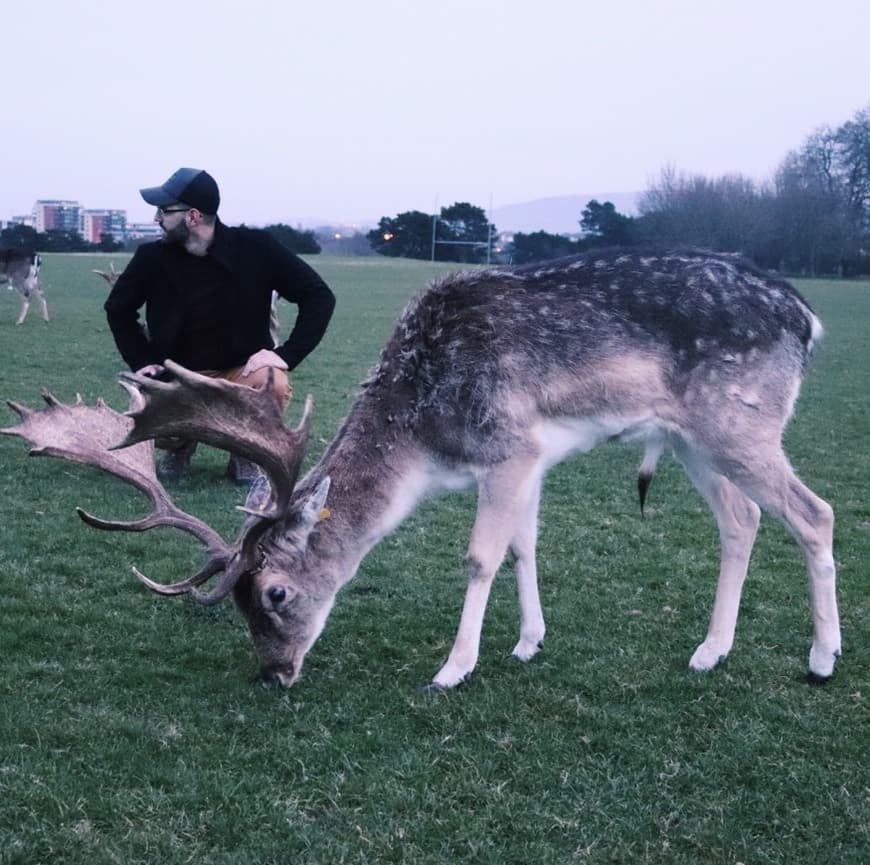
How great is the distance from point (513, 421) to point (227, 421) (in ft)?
4.81

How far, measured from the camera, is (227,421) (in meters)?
5.18

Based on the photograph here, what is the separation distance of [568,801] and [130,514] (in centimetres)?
536

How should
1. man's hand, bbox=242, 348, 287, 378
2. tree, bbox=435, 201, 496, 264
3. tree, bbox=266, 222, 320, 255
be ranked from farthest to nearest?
tree, bbox=435, 201, 496, 264, tree, bbox=266, 222, 320, 255, man's hand, bbox=242, 348, 287, 378

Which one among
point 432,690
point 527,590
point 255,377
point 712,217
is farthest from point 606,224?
point 432,690

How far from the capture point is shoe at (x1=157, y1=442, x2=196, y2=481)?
992 cm

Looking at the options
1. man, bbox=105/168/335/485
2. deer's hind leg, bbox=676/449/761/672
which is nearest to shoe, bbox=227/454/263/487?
man, bbox=105/168/335/485

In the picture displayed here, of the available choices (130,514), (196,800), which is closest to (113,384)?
(130,514)

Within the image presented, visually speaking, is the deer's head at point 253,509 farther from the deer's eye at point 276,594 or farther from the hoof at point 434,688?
the hoof at point 434,688

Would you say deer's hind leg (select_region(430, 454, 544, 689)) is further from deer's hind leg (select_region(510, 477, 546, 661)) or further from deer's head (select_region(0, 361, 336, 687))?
deer's head (select_region(0, 361, 336, 687))

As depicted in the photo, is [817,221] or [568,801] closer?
[568,801]

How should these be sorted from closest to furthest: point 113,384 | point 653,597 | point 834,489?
point 653,597, point 834,489, point 113,384

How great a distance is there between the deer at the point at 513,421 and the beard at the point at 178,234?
1851 millimetres

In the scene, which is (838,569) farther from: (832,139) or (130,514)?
(832,139)

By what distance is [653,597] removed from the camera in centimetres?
706
